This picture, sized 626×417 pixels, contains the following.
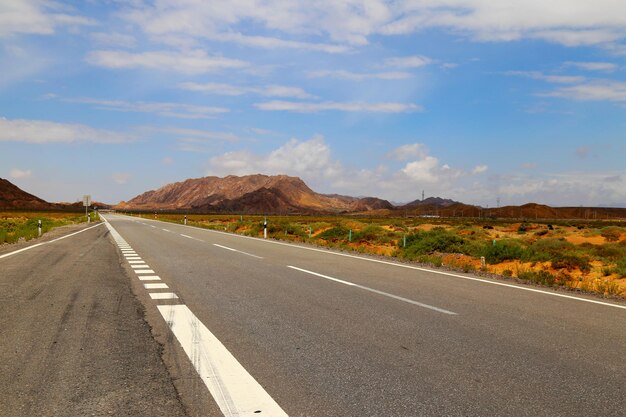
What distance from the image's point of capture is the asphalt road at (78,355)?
3.80 meters

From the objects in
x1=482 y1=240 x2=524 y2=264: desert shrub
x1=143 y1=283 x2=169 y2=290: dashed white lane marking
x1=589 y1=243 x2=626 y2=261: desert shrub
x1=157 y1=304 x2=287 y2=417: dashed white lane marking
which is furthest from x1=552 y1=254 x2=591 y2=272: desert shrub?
x1=157 y1=304 x2=287 y2=417: dashed white lane marking

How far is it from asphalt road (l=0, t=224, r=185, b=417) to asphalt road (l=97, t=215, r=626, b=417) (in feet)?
0.76

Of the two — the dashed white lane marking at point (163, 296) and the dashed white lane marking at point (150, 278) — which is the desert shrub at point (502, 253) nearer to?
the dashed white lane marking at point (150, 278)

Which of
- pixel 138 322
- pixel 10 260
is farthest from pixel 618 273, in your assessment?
pixel 10 260

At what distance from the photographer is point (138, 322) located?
6566 mm

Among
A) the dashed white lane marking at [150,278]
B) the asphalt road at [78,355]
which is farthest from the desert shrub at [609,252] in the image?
the asphalt road at [78,355]

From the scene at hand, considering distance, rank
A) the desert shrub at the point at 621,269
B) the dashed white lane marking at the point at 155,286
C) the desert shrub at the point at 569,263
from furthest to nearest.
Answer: the desert shrub at the point at 569,263, the desert shrub at the point at 621,269, the dashed white lane marking at the point at 155,286

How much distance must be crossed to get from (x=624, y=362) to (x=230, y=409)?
4.09 meters

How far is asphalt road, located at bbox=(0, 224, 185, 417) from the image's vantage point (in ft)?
12.5

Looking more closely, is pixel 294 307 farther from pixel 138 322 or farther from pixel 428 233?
pixel 428 233

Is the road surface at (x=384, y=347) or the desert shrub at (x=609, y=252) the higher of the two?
the road surface at (x=384, y=347)

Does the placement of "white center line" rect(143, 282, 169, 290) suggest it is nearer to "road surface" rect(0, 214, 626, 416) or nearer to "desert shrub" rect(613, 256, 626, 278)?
"road surface" rect(0, 214, 626, 416)

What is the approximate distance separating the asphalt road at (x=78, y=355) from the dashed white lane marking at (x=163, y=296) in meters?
0.35

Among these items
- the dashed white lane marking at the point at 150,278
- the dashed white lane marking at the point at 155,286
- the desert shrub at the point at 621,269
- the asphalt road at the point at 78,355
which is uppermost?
the dashed white lane marking at the point at 150,278
